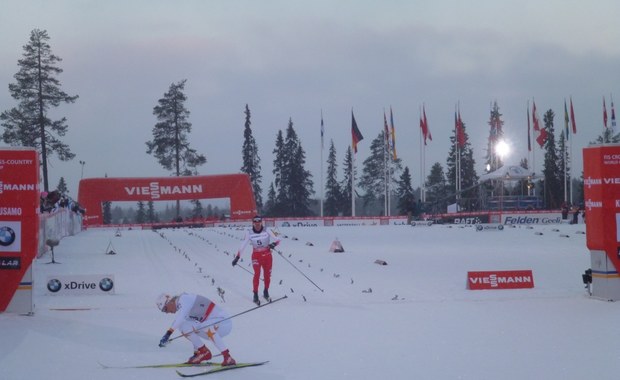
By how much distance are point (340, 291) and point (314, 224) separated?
40378mm

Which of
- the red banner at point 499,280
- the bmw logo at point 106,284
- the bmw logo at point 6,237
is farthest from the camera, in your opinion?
the red banner at point 499,280

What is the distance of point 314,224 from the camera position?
190 ft

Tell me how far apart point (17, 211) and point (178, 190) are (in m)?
43.0

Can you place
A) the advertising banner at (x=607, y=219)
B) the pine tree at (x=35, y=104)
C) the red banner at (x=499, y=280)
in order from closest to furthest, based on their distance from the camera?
the advertising banner at (x=607, y=219), the red banner at (x=499, y=280), the pine tree at (x=35, y=104)

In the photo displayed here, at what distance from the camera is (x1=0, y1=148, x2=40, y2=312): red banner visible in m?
14.2

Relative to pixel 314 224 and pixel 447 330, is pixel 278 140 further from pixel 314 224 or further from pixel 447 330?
pixel 447 330

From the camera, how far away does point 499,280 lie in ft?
57.7

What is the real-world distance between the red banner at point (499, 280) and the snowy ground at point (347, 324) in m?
0.27

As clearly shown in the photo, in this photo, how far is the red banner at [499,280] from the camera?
17.5 m

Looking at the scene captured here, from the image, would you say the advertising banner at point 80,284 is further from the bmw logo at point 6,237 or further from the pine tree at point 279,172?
the pine tree at point 279,172

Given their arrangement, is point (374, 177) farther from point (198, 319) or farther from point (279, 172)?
point (198, 319)

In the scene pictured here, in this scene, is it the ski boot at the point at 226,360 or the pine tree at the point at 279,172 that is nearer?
the ski boot at the point at 226,360

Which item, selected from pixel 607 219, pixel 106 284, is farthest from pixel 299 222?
pixel 607 219

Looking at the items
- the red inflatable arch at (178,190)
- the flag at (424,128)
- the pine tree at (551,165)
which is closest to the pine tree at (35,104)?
the red inflatable arch at (178,190)
